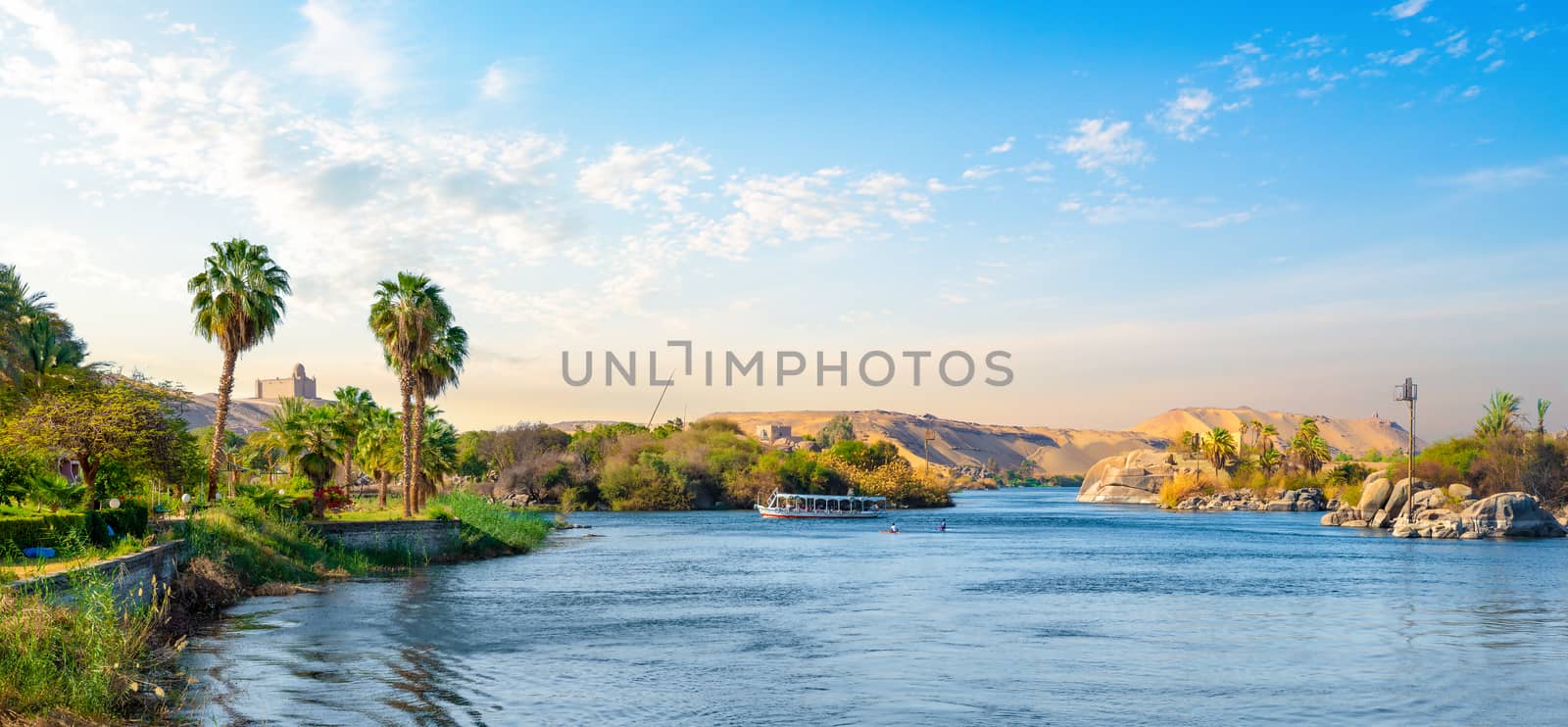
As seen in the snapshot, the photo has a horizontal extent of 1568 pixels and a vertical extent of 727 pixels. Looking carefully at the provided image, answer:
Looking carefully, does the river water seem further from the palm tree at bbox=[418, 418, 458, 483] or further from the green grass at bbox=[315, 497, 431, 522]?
the palm tree at bbox=[418, 418, 458, 483]

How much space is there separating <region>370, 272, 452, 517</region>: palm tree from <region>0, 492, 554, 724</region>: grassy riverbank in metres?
6.96

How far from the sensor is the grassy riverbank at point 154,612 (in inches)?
556

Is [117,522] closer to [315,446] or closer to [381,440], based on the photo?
[315,446]

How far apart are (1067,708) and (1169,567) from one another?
119ft

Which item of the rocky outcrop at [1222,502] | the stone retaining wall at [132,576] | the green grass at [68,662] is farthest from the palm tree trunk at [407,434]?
the rocky outcrop at [1222,502]

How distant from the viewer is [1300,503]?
124 meters

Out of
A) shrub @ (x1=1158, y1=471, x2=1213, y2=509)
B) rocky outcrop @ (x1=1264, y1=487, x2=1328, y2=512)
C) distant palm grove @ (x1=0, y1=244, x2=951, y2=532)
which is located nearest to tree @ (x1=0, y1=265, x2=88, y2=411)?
distant palm grove @ (x1=0, y1=244, x2=951, y2=532)

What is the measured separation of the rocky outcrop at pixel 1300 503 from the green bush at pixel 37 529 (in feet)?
412

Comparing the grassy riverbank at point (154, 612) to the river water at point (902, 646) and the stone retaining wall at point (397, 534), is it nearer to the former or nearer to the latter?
the stone retaining wall at point (397, 534)

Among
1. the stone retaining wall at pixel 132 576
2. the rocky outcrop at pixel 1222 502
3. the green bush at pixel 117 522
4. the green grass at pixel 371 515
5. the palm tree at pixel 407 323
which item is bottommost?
the rocky outcrop at pixel 1222 502

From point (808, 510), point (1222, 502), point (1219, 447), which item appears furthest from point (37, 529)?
point (1219, 447)

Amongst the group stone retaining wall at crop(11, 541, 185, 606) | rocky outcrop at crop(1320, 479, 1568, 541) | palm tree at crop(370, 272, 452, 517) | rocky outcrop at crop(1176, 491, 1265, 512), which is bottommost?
rocky outcrop at crop(1176, 491, 1265, 512)

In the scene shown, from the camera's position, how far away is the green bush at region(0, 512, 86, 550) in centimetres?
2362

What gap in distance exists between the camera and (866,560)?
55938 mm
